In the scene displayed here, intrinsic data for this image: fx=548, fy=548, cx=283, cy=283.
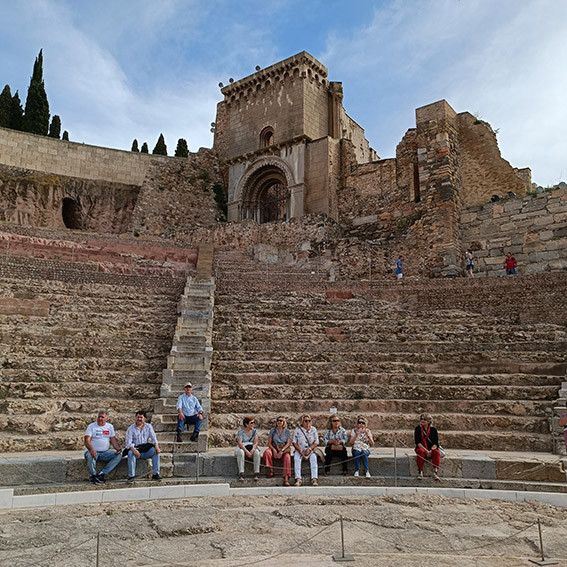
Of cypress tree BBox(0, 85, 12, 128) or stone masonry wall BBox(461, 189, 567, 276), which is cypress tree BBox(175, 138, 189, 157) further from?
stone masonry wall BBox(461, 189, 567, 276)

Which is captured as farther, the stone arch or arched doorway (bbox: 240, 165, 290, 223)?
arched doorway (bbox: 240, 165, 290, 223)

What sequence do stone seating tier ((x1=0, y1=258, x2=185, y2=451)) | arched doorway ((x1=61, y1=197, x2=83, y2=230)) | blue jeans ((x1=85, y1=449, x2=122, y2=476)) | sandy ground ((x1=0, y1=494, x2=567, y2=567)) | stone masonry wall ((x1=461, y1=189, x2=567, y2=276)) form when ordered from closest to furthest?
sandy ground ((x1=0, y1=494, x2=567, y2=567))
blue jeans ((x1=85, y1=449, x2=122, y2=476))
stone seating tier ((x1=0, y1=258, x2=185, y2=451))
stone masonry wall ((x1=461, y1=189, x2=567, y2=276))
arched doorway ((x1=61, y1=197, x2=83, y2=230))

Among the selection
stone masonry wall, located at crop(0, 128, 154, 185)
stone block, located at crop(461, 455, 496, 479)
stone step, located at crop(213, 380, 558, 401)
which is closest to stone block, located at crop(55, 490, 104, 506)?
stone step, located at crop(213, 380, 558, 401)

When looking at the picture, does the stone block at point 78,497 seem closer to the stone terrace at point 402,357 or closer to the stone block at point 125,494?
the stone block at point 125,494

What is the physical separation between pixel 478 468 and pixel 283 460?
89.5 inches

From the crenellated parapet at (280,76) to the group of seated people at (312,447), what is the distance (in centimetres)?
1978

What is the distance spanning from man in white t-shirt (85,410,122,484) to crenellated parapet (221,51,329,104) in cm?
2023

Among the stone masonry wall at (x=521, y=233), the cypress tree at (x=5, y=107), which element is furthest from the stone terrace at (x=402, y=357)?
the cypress tree at (x=5, y=107)

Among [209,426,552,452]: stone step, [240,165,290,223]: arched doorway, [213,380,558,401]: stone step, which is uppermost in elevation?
[240,165,290,223]: arched doorway

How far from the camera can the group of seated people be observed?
255 inches

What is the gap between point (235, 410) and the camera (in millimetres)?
8352

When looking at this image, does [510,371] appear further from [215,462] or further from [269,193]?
[269,193]

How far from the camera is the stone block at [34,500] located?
539 cm

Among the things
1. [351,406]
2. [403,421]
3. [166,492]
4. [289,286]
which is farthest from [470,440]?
[289,286]
